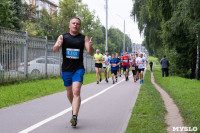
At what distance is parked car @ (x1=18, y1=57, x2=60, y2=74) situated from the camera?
15.3 m

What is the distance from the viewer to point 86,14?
51156 millimetres

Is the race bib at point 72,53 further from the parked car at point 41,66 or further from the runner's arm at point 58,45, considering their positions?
the parked car at point 41,66

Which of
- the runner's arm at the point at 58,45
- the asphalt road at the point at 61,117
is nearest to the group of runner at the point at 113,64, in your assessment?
the asphalt road at the point at 61,117

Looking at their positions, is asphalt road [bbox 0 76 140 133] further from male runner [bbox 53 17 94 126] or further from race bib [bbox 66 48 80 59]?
race bib [bbox 66 48 80 59]

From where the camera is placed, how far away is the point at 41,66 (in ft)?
55.5

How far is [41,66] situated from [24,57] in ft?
7.35

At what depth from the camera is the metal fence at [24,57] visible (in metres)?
12.6

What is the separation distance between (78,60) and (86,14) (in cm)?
4631

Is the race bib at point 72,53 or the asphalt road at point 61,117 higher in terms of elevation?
the race bib at point 72,53

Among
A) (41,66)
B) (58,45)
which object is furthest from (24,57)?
(58,45)

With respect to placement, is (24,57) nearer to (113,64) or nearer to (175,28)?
(113,64)

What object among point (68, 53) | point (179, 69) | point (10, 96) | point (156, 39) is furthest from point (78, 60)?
point (156, 39)

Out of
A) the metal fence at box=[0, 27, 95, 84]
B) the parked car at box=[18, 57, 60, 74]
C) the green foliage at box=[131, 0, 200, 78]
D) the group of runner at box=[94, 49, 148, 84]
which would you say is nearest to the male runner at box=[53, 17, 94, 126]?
the metal fence at box=[0, 27, 95, 84]

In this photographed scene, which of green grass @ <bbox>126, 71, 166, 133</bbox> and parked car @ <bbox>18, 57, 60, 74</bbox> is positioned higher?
parked car @ <bbox>18, 57, 60, 74</bbox>
